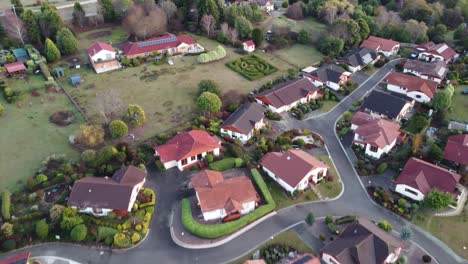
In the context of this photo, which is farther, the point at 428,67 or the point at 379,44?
the point at 379,44

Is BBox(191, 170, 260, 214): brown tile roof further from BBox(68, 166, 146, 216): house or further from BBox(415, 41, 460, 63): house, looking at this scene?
BBox(415, 41, 460, 63): house

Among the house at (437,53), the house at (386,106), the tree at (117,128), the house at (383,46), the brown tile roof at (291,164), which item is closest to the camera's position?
the brown tile roof at (291,164)

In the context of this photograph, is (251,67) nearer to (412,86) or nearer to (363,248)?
(412,86)

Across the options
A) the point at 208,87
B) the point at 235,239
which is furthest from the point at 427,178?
the point at 208,87

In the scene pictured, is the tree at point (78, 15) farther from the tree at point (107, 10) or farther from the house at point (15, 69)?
the house at point (15, 69)

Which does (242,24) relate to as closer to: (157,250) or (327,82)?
(327,82)

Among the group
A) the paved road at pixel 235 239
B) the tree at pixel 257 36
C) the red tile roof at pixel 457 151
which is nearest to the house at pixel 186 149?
the paved road at pixel 235 239

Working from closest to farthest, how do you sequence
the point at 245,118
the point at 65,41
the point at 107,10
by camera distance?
the point at 245,118 → the point at 65,41 → the point at 107,10
